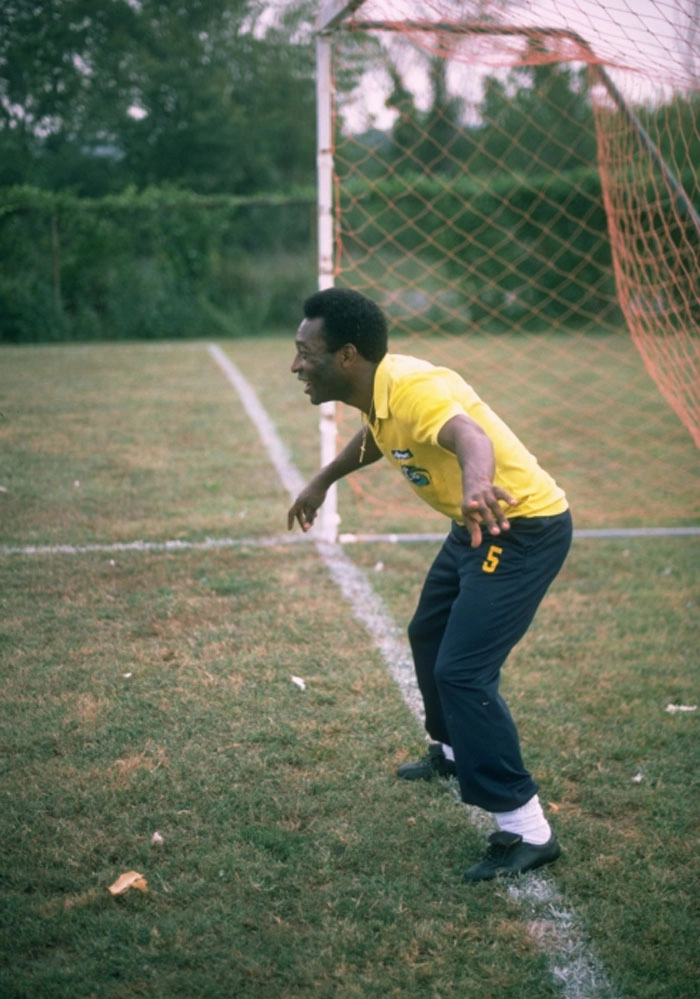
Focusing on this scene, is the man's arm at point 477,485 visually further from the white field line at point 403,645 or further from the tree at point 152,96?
the tree at point 152,96

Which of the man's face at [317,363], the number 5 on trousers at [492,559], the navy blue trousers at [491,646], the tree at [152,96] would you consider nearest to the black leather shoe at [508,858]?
the navy blue trousers at [491,646]

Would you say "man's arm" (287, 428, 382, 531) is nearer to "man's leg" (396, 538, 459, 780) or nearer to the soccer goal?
"man's leg" (396, 538, 459, 780)

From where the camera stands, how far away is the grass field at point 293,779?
2.47 m

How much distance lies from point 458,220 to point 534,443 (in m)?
10.6

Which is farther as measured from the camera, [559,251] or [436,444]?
[559,251]

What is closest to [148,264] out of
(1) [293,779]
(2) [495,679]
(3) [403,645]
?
(3) [403,645]

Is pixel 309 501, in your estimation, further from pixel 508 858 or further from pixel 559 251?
pixel 559 251

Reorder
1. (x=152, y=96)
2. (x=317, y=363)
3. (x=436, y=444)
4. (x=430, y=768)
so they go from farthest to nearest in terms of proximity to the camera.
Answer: (x=152, y=96) → (x=430, y=768) → (x=317, y=363) → (x=436, y=444)

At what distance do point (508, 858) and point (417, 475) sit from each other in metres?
1.14

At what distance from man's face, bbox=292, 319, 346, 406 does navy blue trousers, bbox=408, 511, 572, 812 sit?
0.64m

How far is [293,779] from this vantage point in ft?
10.8

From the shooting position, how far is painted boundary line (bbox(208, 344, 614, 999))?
95.7 inches

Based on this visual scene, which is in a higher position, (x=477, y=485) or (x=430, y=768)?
(x=477, y=485)

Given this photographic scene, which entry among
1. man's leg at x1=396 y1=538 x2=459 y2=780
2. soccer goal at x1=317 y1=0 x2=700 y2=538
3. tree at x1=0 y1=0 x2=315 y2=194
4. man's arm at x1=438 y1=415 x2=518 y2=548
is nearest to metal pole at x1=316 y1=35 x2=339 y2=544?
soccer goal at x1=317 y1=0 x2=700 y2=538
